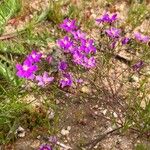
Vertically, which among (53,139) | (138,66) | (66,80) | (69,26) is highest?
(69,26)

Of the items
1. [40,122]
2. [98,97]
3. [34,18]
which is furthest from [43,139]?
[34,18]

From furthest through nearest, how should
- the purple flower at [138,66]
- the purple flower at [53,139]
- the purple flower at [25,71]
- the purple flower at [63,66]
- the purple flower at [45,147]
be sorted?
the purple flower at [138,66], the purple flower at [63,66], the purple flower at [53,139], the purple flower at [45,147], the purple flower at [25,71]

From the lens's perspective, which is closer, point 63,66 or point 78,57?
point 78,57

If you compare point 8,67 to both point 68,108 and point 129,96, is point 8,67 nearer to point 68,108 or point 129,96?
point 68,108

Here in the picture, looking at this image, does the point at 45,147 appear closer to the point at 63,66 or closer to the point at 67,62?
the point at 63,66

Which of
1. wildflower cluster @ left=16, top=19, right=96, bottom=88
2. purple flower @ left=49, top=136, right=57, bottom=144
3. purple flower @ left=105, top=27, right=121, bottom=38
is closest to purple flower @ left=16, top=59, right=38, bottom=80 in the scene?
wildflower cluster @ left=16, top=19, right=96, bottom=88

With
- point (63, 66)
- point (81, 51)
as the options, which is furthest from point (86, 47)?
point (63, 66)

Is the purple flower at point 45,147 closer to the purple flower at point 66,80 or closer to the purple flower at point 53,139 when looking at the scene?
the purple flower at point 53,139

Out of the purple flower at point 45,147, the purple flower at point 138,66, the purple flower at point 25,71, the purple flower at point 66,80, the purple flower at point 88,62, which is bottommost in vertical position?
the purple flower at point 45,147

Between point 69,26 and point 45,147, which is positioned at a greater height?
point 69,26

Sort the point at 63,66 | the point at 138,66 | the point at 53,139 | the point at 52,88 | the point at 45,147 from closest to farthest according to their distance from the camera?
the point at 45,147 < the point at 53,139 < the point at 63,66 < the point at 52,88 < the point at 138,66

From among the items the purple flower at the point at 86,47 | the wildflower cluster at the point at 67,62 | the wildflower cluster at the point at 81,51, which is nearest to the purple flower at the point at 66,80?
the wildflower cluster at the point at 67,62
